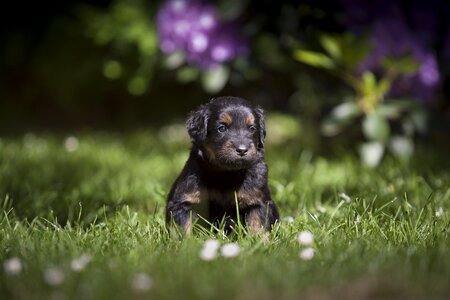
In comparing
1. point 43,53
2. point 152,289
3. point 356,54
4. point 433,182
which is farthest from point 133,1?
point 152,289

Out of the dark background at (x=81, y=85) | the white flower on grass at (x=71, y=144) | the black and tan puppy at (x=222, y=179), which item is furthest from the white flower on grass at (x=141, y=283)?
the dark background at (x=81, y=85)

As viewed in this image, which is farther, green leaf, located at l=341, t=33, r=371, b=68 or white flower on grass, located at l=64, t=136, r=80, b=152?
white flower on grass, located at l=64, t=136, r=80, b=152

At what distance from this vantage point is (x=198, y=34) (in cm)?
506

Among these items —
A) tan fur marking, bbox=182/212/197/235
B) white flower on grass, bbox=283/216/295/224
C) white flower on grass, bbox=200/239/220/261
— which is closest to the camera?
white flower on grass, bbox=200/239/220/261

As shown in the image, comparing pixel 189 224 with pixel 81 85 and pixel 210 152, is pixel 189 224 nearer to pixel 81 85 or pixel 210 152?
pixel 210 152

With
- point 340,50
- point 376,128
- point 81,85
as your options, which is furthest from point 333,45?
point 81,85

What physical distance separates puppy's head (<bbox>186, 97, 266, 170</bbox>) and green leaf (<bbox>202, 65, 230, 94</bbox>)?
202cm

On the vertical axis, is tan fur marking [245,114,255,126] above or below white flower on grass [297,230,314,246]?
above

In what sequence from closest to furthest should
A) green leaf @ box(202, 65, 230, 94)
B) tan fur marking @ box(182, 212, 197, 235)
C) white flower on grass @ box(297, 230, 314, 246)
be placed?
white flower on grass @ box(297, 230, 314, 246)
tan fur marking @ box(182, 212, 197, 235)
green leaf @ box(202, 65, 230, 94)

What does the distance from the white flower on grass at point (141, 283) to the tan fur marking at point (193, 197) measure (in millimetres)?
813

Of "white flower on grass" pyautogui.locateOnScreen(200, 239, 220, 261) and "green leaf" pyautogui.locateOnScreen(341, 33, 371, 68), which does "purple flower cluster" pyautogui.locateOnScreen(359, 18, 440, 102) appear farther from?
"white flower on grass" pyautogui.locateOnScreen(200, 239, 220, 261)

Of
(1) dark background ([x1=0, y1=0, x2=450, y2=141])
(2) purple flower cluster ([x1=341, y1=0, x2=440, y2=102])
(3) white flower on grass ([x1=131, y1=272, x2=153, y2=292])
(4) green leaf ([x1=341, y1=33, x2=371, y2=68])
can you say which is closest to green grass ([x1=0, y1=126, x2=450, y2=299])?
(3) white flower on grass ([x1=131, y1=272, x2=153, y2=292])

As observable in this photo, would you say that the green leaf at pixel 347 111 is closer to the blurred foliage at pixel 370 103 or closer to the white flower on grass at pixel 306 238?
the blurred foliage at pixel 370 103

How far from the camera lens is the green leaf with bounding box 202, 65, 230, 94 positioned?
5211mm
